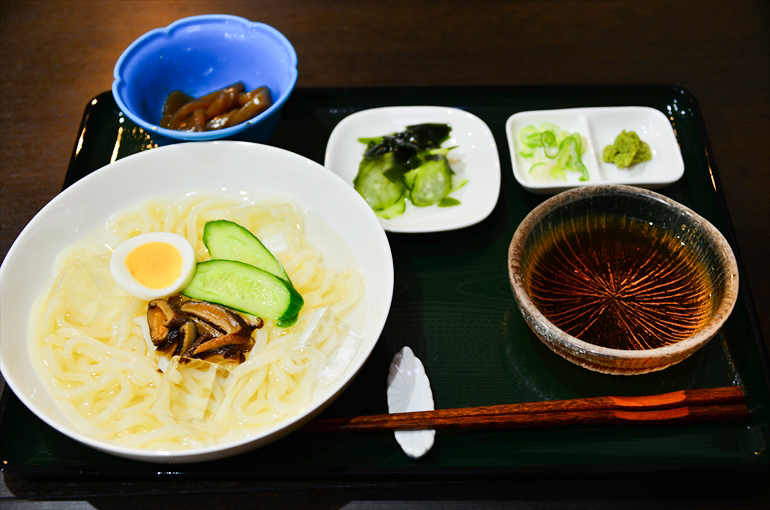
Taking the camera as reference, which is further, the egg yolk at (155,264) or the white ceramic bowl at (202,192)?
the egg yolk at (155,264)

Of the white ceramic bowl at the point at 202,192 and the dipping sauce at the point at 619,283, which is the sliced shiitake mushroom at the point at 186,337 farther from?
the dipping sauce at the point at 619,283

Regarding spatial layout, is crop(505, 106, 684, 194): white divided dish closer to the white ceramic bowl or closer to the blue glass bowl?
the white ceramic bowl

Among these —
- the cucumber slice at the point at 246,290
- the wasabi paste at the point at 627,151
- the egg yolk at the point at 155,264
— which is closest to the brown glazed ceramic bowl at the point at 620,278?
the wasabi paste at the point at 627,151

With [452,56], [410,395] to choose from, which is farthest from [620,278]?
[452,56]

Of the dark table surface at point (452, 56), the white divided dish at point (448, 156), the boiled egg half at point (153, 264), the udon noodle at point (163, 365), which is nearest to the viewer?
the udon noodle at point (163, 365)

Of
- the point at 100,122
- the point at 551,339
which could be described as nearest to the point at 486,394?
the point at 551,339
